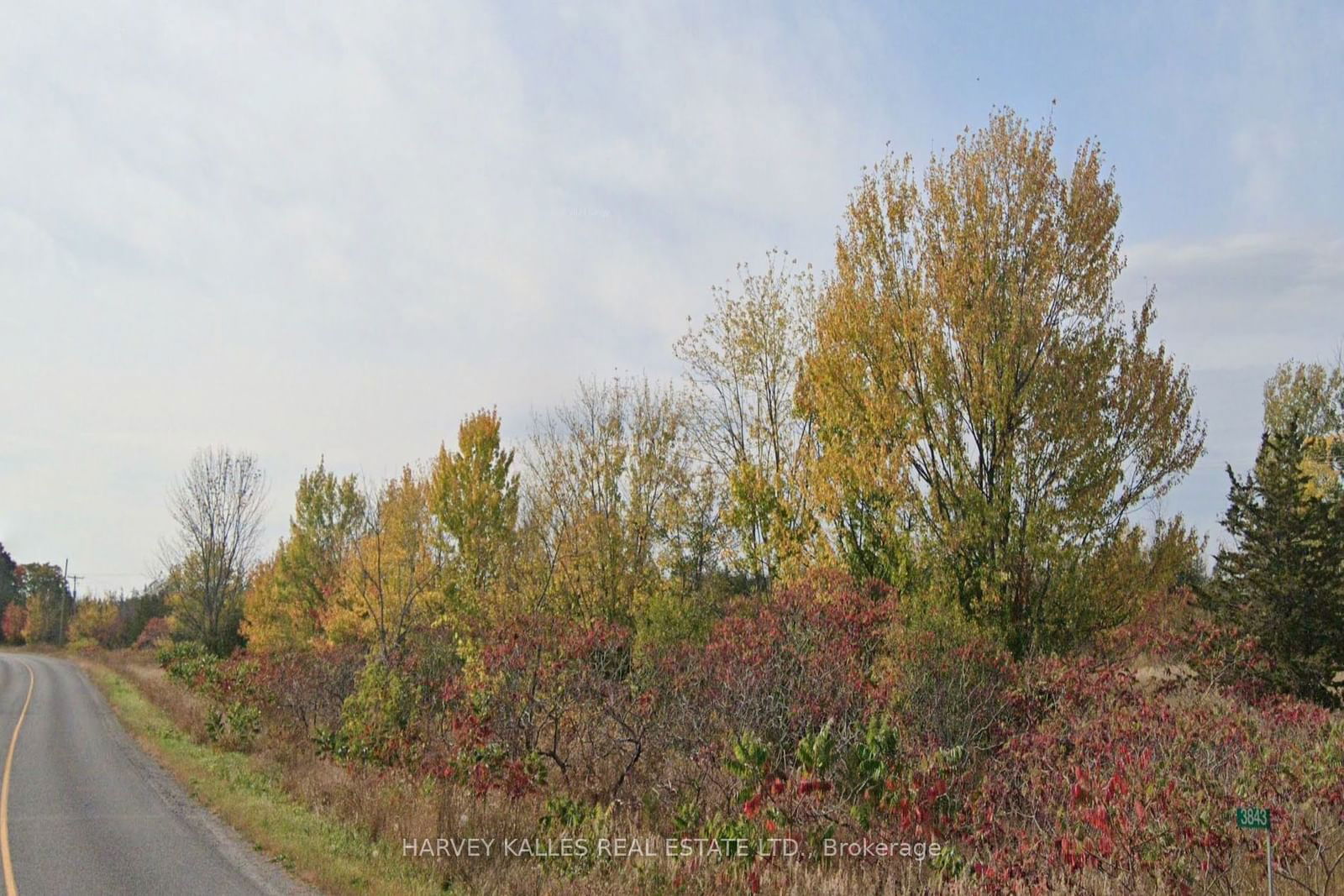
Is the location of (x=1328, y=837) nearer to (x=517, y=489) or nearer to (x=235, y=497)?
(x=517, y=489)

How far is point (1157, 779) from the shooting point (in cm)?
774

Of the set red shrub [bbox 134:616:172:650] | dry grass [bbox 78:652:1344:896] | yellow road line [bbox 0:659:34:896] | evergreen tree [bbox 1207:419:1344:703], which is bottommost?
yellow road line [bbox 0:659:34:896]

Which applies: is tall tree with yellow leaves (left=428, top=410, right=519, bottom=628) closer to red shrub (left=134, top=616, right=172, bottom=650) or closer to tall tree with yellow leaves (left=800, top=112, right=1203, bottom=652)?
tall tree with yellow leaves (left=800, top=112, right=1203, bottom=652)

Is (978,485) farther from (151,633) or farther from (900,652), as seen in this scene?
(151,633)

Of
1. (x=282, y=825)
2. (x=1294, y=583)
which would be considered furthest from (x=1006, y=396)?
(x=282, y=825)

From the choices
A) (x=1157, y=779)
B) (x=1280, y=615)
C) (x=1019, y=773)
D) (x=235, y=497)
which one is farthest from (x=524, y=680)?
(x=235, y=497)

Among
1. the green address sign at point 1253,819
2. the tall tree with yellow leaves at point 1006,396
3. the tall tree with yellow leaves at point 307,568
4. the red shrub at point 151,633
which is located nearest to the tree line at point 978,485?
the tall tree with yellow leaves at point 1006,396

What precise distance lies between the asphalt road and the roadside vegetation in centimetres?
77

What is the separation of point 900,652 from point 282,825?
28.7 feet

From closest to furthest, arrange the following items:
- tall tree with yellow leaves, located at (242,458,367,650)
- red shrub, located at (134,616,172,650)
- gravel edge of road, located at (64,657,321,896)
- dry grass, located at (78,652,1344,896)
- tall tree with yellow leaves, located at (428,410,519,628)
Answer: dry grass, located at (78,652,1344,896)
gravel edge of road, located at (64,657,321,896)
tall tree with yellow leaves, located at (428,410,519,628)
tall tree with yellow leaves, located at (242,458,367,650)
red shrub, located at (134,616,172,650)

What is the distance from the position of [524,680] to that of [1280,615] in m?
14.6

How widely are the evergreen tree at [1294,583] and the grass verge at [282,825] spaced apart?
15.7 meters

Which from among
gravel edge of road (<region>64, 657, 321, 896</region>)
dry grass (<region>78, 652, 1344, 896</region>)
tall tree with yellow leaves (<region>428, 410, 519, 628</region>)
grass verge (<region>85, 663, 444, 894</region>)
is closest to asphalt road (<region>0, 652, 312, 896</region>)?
gravel edge of road (<region>64, 657, 321, 896</region>)

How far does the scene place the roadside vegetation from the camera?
871 centimetres
